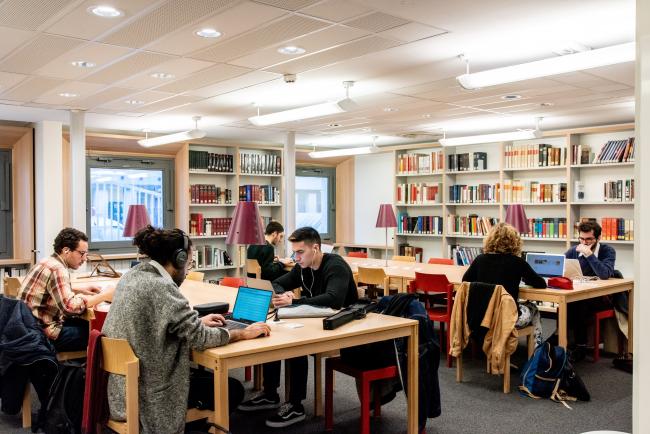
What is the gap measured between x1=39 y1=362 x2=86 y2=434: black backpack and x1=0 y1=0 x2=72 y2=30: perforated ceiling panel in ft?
6.54

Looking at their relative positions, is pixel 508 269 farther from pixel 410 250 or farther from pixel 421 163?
pixel 410 250

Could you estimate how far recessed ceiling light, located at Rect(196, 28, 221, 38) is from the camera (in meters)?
3.85

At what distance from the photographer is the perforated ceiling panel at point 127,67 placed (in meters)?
4.48

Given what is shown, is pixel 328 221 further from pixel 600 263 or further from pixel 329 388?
pixel 329 388

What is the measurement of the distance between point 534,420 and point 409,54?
2.71 m

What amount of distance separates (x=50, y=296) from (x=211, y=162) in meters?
5.28

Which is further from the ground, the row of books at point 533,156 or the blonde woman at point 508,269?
the row of books at point 533,156

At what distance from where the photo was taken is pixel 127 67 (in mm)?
4793

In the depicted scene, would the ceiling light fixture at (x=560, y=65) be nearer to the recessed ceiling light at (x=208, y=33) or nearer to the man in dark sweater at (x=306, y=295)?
the man in dark sweater at (x=306, y=295)

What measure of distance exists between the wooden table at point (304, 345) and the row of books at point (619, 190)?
16.8 feet

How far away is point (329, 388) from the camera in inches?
146

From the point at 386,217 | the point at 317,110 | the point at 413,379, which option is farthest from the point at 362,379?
the point at 386,217

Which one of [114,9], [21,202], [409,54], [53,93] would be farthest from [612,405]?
A: [21,202]

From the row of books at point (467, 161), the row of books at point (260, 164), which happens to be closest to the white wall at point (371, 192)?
the row of books at point (467, 161)
